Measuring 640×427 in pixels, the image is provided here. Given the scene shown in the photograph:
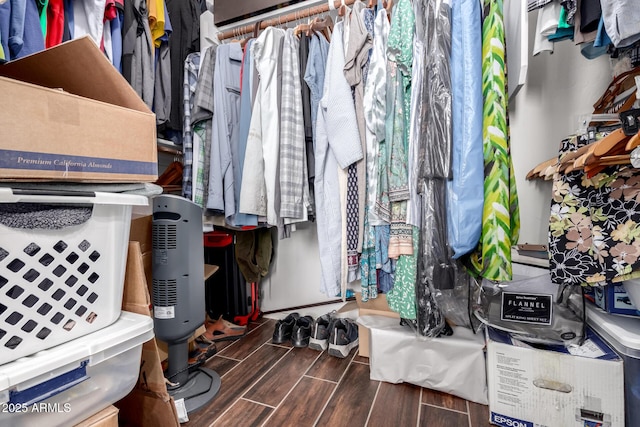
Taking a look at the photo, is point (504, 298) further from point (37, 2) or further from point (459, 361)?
point (37, 2)

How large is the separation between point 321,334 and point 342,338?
0.40ft

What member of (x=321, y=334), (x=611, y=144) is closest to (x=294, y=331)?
(x=321, y=334)

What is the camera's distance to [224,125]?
1.39 metres

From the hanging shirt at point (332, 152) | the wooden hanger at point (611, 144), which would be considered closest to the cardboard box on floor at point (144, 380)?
the hanging shirt at point (332, 152)

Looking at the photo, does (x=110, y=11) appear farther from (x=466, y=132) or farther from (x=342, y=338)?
(x=342, y=338)

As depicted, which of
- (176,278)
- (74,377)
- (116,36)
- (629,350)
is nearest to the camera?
(74,377)

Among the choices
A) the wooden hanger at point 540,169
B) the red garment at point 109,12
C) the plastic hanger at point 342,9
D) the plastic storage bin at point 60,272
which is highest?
the plastic hanger at point 342,9

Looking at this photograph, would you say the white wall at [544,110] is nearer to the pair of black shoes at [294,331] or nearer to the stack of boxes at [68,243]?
the pair of black shoes at [294,331]

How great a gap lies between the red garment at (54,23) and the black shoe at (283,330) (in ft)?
4.98

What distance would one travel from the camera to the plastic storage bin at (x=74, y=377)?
52 centimetres

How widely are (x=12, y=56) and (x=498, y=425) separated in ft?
6.28

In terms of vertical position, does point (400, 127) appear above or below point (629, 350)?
above

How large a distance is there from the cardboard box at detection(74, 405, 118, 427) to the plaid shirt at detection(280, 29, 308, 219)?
0.81 meters

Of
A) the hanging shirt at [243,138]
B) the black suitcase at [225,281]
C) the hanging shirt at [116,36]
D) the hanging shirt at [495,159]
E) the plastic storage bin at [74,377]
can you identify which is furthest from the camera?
the black suitcase at [225,281]
